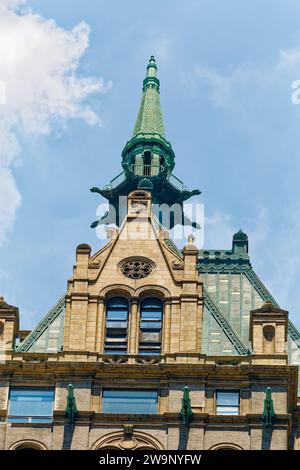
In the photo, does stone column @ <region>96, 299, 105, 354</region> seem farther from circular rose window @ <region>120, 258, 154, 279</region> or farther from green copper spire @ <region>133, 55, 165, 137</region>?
green copper spire @ <region>133, 55, 165, 137</region>

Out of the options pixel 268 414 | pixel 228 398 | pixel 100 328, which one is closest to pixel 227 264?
pixel 100 328

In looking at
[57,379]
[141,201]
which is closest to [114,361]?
[57,379]

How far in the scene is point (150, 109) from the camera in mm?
123375

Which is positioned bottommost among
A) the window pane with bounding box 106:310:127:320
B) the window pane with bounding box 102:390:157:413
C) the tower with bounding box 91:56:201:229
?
the window pane with bounding box 102:390:157:413

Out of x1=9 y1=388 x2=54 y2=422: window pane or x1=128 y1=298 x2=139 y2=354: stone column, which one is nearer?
x1=9 y1=388 x2=54 y2=422: window pane

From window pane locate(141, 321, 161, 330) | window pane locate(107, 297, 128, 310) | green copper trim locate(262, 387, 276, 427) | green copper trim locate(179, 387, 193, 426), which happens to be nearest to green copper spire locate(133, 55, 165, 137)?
window pane locate(107, 297, 128, 310)

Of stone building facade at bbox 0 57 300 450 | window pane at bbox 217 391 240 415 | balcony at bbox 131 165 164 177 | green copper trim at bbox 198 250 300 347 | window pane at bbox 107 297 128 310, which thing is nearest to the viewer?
stone building facade at bbox 0 57 300 450

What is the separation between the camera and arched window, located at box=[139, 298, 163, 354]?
103m

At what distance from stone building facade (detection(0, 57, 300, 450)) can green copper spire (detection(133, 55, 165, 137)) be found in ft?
43.4

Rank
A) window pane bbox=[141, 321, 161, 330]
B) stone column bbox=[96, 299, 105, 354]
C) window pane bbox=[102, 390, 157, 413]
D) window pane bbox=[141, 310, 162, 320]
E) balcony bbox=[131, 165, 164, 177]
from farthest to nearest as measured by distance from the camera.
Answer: balcony bbox=[131, 165, 164, 177] < window pane bbox=[141, 310, 162, 320] < window pane bbox=[141, 321, 161, 330] < stone column bbox=[96, 299, 105, 354] < window pane bbox=[102, 390, 157, 413]

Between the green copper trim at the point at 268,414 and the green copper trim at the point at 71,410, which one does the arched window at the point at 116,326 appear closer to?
the green copper trim at the point at 71,410

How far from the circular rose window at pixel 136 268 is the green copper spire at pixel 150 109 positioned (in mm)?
16625

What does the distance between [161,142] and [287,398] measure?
23520 mm
